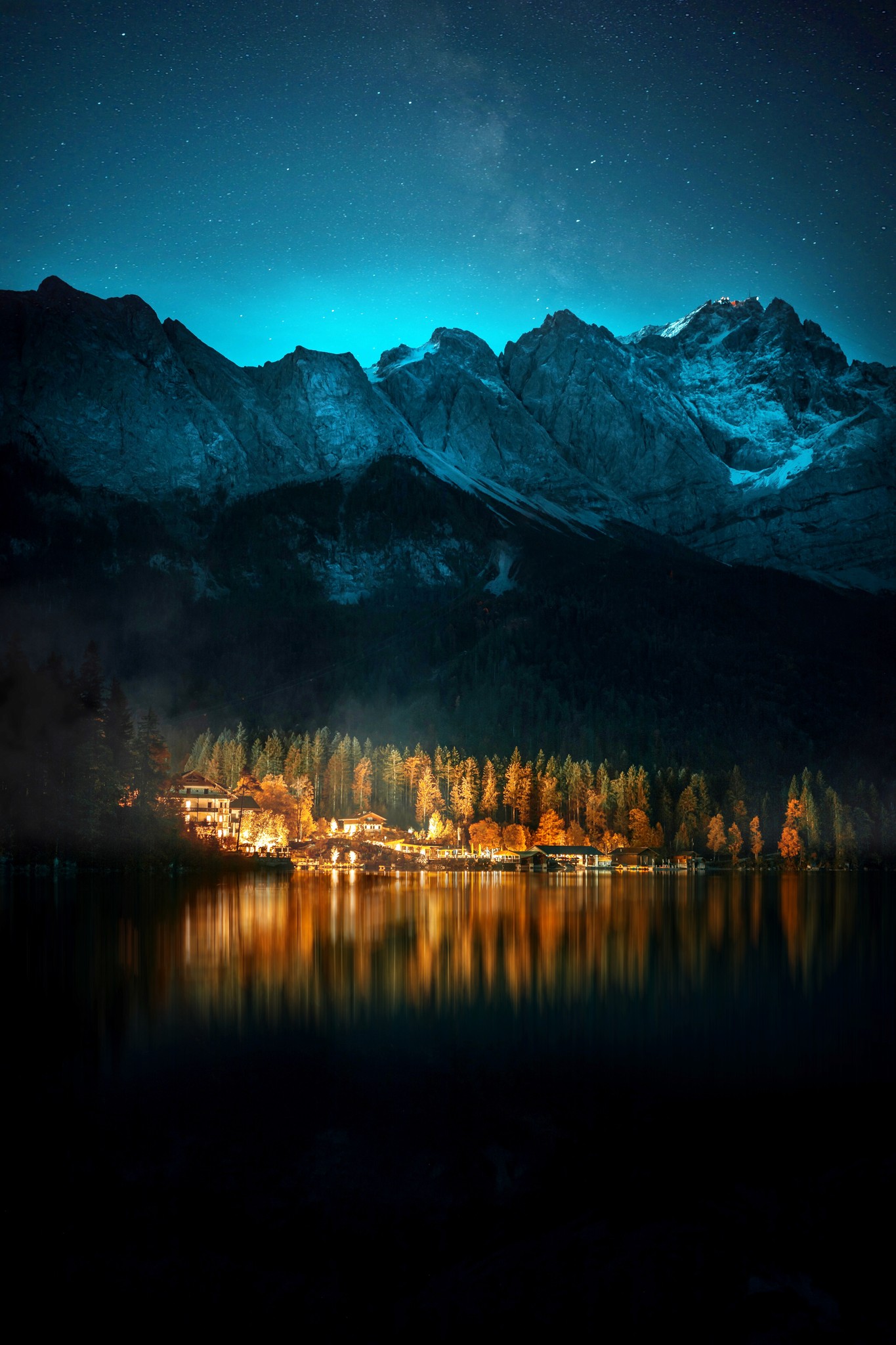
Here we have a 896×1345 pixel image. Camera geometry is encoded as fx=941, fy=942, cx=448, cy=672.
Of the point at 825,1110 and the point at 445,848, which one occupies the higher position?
the point at 825,1110

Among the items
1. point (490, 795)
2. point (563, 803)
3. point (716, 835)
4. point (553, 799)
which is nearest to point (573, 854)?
point (553, 799)

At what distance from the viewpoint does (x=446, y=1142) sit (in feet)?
74.4

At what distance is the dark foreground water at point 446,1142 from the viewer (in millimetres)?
15555

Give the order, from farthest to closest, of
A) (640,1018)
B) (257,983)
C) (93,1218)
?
(257,983), (640,1018), (93,1218)

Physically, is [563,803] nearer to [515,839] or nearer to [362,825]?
[515,839]

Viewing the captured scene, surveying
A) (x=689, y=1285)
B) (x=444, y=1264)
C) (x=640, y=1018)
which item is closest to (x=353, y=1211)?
(x=444, y=1264)

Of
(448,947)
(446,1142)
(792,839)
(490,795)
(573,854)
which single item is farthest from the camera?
(490,795)

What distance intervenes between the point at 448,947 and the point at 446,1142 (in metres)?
32.1

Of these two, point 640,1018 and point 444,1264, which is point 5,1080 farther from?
point 640,1018

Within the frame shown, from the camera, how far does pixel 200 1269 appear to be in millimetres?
16203

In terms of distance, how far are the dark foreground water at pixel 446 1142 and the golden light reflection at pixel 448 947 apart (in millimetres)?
393

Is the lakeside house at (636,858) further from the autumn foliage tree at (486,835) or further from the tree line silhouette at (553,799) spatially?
the autumn foliage tree at (486,835)

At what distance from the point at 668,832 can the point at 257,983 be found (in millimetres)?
136395

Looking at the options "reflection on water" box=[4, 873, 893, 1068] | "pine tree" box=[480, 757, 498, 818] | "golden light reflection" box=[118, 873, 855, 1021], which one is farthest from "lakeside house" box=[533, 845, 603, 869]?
"reflection on water" box=[4, 873, 893, 1068]
